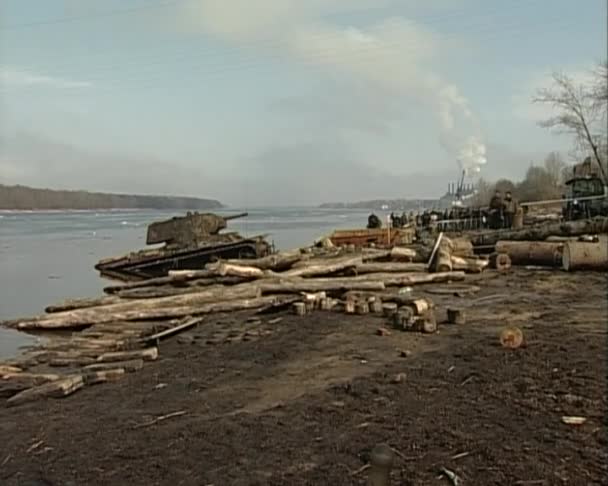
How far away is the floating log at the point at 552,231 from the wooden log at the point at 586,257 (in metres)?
5.24

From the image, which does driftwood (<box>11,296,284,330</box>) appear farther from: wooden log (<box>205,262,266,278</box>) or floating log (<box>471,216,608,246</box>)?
floating log (<box>471,216,608,246</box>)

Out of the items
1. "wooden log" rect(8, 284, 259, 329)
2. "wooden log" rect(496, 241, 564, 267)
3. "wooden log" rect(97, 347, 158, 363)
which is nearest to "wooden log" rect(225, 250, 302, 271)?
"wooden log" rect(8, 284, 259, 329)

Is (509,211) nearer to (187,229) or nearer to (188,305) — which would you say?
(187,229)

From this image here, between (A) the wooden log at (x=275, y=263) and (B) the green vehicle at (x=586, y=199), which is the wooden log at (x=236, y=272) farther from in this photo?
(B) the green vehicle at (x=586, y=199)

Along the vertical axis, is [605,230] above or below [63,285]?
above

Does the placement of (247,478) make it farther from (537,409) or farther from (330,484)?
(537,409)

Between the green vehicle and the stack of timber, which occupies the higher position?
the green vehicle

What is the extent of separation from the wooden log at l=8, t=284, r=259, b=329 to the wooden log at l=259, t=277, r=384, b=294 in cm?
45

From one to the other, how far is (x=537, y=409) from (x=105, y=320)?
439 inches

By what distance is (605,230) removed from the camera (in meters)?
25.3

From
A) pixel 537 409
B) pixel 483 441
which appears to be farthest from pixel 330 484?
pixel 537 409

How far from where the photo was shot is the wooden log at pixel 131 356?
1071cm

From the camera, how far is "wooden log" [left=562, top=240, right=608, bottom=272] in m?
20.1

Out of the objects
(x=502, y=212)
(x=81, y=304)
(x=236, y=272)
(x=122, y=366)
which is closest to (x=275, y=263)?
(x=236, y=272)
